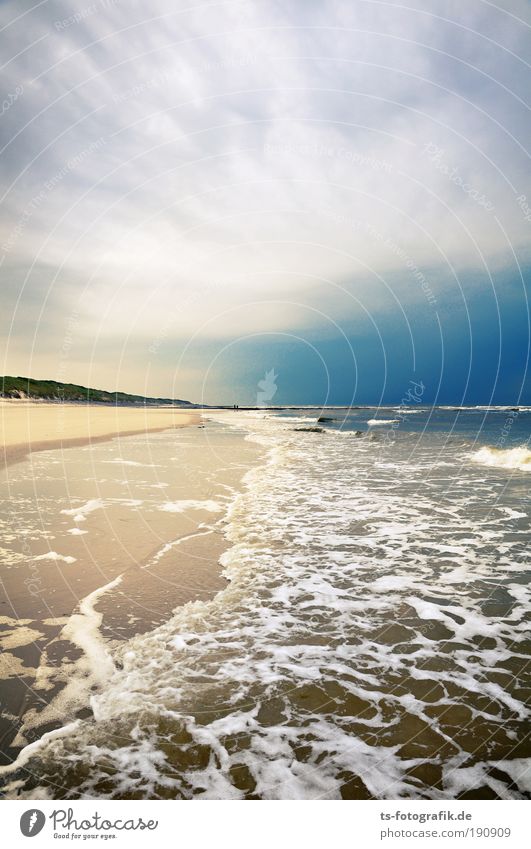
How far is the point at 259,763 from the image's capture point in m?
3.94

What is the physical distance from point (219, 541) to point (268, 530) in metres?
1.58

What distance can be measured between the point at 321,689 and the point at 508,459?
25279 mm

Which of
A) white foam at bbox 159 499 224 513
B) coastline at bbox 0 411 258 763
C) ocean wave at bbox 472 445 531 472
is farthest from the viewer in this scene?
ocean wave at bbox 472 445 531 472

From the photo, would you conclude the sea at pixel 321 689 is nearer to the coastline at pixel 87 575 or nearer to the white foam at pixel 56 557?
the coastline at pixel 87 575

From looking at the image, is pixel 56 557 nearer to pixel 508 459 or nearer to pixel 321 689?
pixel 321 689

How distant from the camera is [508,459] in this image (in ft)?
84.8

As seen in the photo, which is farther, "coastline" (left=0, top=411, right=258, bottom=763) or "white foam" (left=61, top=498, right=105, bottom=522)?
"white foam" (left=61, top=498, right=105, bottom=522)

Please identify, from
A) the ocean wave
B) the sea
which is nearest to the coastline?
the sea

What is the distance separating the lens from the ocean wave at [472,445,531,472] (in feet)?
79.7

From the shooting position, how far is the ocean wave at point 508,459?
2430 centimetres

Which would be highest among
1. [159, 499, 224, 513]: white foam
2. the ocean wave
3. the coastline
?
the ocean wave

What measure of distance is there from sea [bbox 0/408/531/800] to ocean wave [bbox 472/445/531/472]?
1639 centimetres

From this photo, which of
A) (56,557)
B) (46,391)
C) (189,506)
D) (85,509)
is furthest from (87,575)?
(46,391)

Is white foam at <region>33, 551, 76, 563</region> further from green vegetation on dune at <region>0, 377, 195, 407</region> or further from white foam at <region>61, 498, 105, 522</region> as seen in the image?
green vegetation on dune at <region>0, 377, 195, 407</region>
